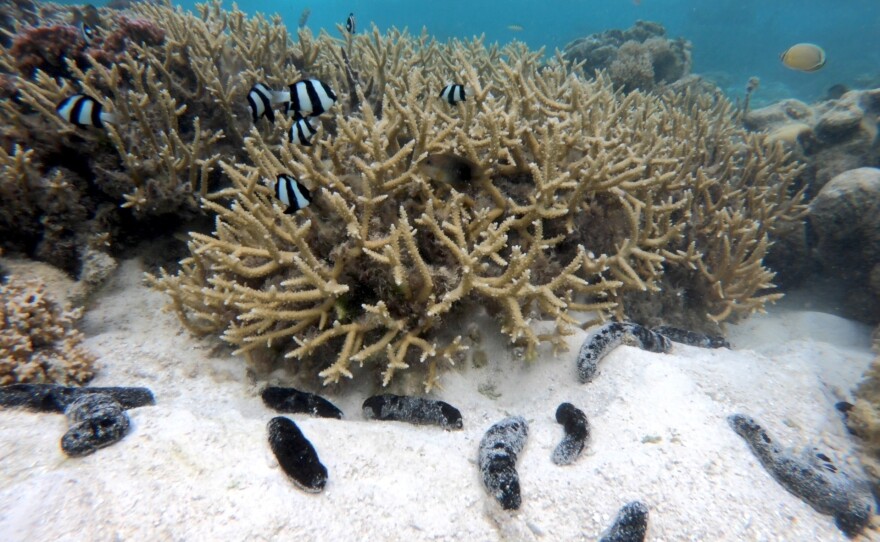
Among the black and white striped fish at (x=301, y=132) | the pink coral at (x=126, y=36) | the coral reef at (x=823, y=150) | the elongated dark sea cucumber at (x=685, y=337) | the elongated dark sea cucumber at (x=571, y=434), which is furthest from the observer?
the coral reef at (x=823, y=150)

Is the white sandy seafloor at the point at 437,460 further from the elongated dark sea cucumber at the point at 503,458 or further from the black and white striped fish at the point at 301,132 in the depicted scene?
the black and white striped fish at the point at 301,132

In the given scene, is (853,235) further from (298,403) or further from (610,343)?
(298,403)

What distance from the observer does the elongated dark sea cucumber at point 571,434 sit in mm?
2658

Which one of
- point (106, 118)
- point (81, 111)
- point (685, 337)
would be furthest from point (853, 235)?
point (81, 111)

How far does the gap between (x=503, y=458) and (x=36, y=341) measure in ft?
12.3

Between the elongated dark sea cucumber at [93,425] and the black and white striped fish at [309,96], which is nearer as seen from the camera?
the elongated dark sea cucumber at [93,425]

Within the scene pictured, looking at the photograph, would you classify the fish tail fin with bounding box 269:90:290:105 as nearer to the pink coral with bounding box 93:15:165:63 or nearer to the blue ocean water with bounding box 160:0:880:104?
the pink coral with bounding box 93:15:165:63

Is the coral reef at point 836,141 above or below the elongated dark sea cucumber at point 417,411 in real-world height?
above

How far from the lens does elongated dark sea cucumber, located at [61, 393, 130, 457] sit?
2.22 meters

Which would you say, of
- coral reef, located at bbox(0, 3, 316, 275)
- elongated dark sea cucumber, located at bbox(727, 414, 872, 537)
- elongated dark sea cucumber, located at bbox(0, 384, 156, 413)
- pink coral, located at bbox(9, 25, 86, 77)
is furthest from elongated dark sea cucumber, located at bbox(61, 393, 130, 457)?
pink coral, located at bbox(9, 25, 86, 77)

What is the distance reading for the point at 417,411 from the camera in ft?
9.70

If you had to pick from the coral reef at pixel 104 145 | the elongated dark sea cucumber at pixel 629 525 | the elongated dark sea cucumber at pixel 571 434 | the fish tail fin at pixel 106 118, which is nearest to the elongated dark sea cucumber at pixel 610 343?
the elongated dark sea cucumber at pixel 571 434

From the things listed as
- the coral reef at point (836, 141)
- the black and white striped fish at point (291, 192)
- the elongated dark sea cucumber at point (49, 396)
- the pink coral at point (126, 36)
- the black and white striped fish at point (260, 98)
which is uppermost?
the coral reef at point (836, 141)

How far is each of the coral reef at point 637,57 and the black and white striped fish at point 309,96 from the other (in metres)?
8.18
